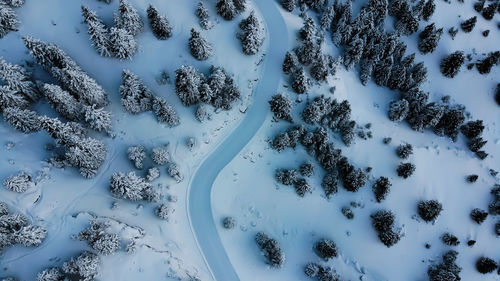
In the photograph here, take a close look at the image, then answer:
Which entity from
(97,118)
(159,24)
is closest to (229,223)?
(97,118)

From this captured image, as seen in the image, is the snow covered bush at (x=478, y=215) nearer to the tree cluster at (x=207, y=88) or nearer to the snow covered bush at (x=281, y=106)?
the snow covered bush at (x=281, y=106)

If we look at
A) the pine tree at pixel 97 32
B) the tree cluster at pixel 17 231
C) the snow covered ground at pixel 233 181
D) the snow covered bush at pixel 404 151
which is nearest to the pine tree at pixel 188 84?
the snow covered ground at pixel 233 181

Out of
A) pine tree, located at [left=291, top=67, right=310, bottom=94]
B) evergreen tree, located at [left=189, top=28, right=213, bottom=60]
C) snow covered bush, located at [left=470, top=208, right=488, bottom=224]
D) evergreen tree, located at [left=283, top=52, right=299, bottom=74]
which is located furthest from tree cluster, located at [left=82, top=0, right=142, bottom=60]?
snow covered bush, located at [left=470, top=208, right=488, bottom=224]

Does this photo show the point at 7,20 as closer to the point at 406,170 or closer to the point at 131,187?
the point at 131,187

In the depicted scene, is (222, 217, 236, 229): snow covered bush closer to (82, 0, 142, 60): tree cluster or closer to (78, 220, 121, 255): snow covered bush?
(78, 220, 121, 255): snow covered bush

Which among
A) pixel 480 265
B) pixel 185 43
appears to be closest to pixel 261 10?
pixel 185 43
